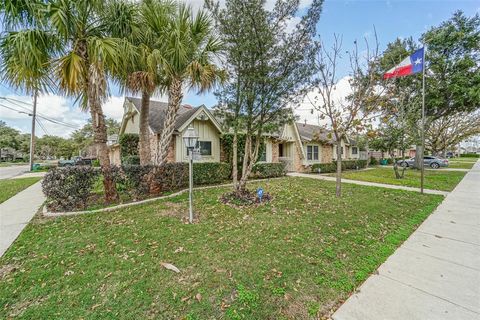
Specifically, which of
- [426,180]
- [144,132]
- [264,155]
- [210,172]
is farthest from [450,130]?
[144,132]

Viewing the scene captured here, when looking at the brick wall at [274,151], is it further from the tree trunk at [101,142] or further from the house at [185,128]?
the tree trunk at [101,142]

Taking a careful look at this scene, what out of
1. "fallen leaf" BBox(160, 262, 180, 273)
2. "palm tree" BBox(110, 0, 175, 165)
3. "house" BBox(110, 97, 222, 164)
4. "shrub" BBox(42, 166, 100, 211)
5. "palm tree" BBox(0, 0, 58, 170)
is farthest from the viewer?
"house" BBox(110, 97, 222, 164)

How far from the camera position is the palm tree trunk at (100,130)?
21.5ft

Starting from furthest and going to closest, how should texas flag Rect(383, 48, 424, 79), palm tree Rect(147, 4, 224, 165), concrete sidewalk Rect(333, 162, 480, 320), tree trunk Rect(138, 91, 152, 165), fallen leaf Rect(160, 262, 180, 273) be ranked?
tree trunk Rect(138, 91, 152, 165) → texas flag Rect(383, 48, 424, 79) → palm tree Rect(147, 4, 224, 165) → fallen leaf Rect(160, 262, 180, 273) → concrete sidewalk Rect(333, 162, 480, 320)

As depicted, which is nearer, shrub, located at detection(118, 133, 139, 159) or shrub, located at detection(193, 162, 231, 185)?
shrub, located at detection(193, 162, 231, 185)

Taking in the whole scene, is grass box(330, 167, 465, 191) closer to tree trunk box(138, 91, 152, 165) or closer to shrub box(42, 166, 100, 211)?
tree trunk box(138, 91, 152, 165)

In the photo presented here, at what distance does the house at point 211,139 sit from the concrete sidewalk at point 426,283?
14.7 feet

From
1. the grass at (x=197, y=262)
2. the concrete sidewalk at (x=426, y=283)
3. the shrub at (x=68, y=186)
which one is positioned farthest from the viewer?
the shrub at (x=68, y=186)

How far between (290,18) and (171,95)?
199 inches

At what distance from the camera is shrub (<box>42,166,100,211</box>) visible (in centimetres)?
636

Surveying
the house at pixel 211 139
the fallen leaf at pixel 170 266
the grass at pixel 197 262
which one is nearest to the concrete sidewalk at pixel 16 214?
the grass at pixel 197 262

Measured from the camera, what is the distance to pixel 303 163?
18.2 metres

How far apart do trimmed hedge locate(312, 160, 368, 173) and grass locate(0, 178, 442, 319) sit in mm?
12184

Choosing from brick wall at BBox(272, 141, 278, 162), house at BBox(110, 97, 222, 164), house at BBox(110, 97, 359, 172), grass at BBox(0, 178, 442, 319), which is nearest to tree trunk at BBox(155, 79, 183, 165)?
grass at BBox(0, 178, 442, 319)
